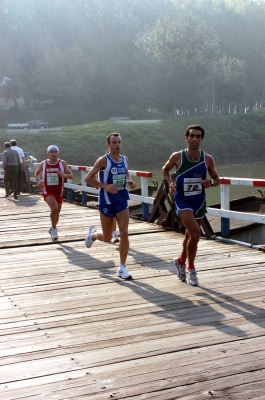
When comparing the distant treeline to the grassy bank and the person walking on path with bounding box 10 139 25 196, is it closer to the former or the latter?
the grassy bank

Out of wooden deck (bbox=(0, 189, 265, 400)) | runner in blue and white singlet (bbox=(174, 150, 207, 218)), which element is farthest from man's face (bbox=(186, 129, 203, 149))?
wooden deck (bbox=(0, 189, 265, 400))

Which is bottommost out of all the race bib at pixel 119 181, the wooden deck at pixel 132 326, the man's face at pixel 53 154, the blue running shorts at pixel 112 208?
the wooden deck at pixel 132 326

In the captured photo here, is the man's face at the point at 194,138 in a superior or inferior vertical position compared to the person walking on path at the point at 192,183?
superior

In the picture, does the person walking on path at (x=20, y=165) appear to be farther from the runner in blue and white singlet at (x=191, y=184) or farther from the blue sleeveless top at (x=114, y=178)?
the runner in blue and white singlet at (x=191, y=184)

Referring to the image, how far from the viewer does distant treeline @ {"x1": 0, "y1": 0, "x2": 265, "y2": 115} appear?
75.1 metres

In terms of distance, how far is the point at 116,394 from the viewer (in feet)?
13.6

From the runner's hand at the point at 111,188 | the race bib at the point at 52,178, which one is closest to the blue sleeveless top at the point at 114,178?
the runner's hand at the point at 111,188

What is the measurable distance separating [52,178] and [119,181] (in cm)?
321

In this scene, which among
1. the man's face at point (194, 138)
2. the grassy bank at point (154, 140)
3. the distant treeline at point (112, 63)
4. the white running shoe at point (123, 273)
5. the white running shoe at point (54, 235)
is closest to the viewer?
the man's face at point (194, 138)

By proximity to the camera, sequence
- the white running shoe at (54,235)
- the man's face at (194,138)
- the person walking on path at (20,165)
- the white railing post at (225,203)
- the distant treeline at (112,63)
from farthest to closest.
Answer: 1. the distant treeline at (112,63)
2. the person walking on path at (20,165)
3. the white running shoe at (54,235)
4. the white railing post at (225,203)
5. the man's face at (194,138)

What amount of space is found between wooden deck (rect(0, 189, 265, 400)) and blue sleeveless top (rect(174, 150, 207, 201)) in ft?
3.34

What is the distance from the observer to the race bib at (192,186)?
23.0 ft

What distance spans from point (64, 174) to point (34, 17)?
7734 centimetres

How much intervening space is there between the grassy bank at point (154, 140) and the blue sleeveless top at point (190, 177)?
4795 centimetres
